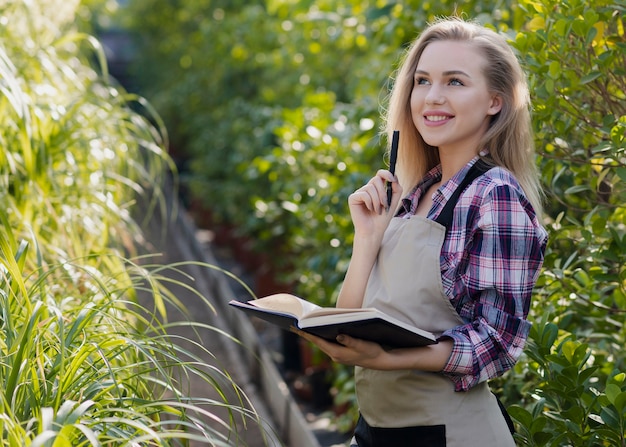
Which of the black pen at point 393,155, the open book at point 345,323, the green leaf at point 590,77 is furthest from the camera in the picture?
the green leaf at point 590,77

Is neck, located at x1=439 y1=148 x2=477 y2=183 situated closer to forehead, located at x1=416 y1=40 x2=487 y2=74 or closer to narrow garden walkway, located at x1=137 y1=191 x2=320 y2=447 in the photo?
forehead, located at x1=416 y1=40 x2=487 y2=74

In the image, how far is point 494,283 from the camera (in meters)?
1.88

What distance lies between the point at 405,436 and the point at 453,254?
1.29ft

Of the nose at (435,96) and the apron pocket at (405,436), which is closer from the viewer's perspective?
the apron pocket at (405,436)

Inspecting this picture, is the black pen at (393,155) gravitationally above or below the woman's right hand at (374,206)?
above

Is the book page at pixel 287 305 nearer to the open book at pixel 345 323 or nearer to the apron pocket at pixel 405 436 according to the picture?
the open book at pixel 345 323

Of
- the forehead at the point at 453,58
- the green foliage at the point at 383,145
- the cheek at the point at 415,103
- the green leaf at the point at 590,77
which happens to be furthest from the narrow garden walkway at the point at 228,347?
the green leaf at the point at 590,77

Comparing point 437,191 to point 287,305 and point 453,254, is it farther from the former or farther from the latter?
point 287,305

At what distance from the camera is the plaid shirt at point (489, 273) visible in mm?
1890

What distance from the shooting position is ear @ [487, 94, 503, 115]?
2102 millimetres

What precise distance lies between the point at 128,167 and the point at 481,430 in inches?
104

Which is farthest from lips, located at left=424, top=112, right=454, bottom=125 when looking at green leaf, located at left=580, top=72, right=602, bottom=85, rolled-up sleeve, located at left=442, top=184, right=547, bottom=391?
green leaf, located at left=580, top=72, right=602, bottom=85

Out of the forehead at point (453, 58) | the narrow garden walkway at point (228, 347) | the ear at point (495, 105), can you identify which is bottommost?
the narrow garden walkway at point (228, 347)

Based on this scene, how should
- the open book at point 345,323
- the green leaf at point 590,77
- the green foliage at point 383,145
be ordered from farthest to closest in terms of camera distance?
the green leaf at point 590,77, the green foliage at point 383,145, the open book at point 345,323
